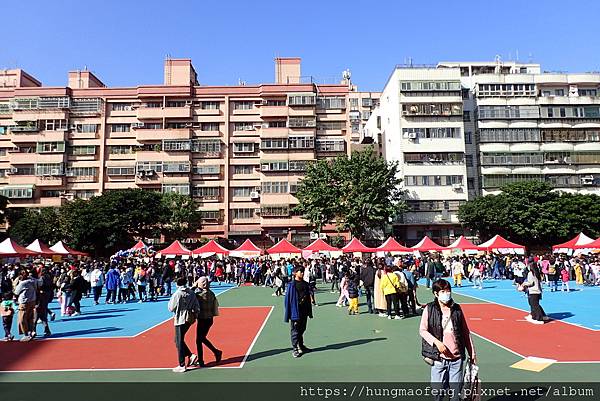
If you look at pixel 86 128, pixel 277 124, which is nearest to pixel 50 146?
pixel 86 128

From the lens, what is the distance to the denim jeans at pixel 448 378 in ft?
18.5

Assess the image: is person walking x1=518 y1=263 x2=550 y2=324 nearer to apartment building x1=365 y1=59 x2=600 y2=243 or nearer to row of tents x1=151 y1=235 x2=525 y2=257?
row of tents x1=151 y1=235 x2=525 y2=257

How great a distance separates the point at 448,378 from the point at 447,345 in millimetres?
401

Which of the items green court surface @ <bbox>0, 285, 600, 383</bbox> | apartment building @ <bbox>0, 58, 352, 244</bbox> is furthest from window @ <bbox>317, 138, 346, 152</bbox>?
green court surface @ <bbox>0, 285, 600, 383</bbox>

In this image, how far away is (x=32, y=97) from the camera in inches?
2219

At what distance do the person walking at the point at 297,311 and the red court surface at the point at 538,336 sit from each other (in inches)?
175

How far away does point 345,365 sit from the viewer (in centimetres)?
905

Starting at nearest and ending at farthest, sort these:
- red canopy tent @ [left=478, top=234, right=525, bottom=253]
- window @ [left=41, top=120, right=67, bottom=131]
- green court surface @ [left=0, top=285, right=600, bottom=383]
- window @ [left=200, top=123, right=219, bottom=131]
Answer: green court surface @ [left=0, top=285, right=600, bottom=383] → red canopy tent @ [left=478, top=234, right=525, bottom=253] → window @ [left=41, top=120, right=67, bottom=131] → window @ [left=200, top=123, right=219, bottom=131]

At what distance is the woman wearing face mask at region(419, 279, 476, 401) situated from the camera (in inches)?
223

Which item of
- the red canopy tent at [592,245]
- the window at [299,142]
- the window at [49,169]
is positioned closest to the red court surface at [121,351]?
the red canopy tent at [592,245]

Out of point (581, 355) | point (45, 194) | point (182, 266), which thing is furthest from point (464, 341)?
point (45, 194)

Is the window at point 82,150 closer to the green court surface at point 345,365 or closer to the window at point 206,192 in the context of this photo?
the window at point 206,192

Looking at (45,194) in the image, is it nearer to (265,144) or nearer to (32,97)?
(32,97)

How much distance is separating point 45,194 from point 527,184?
52.8 m
